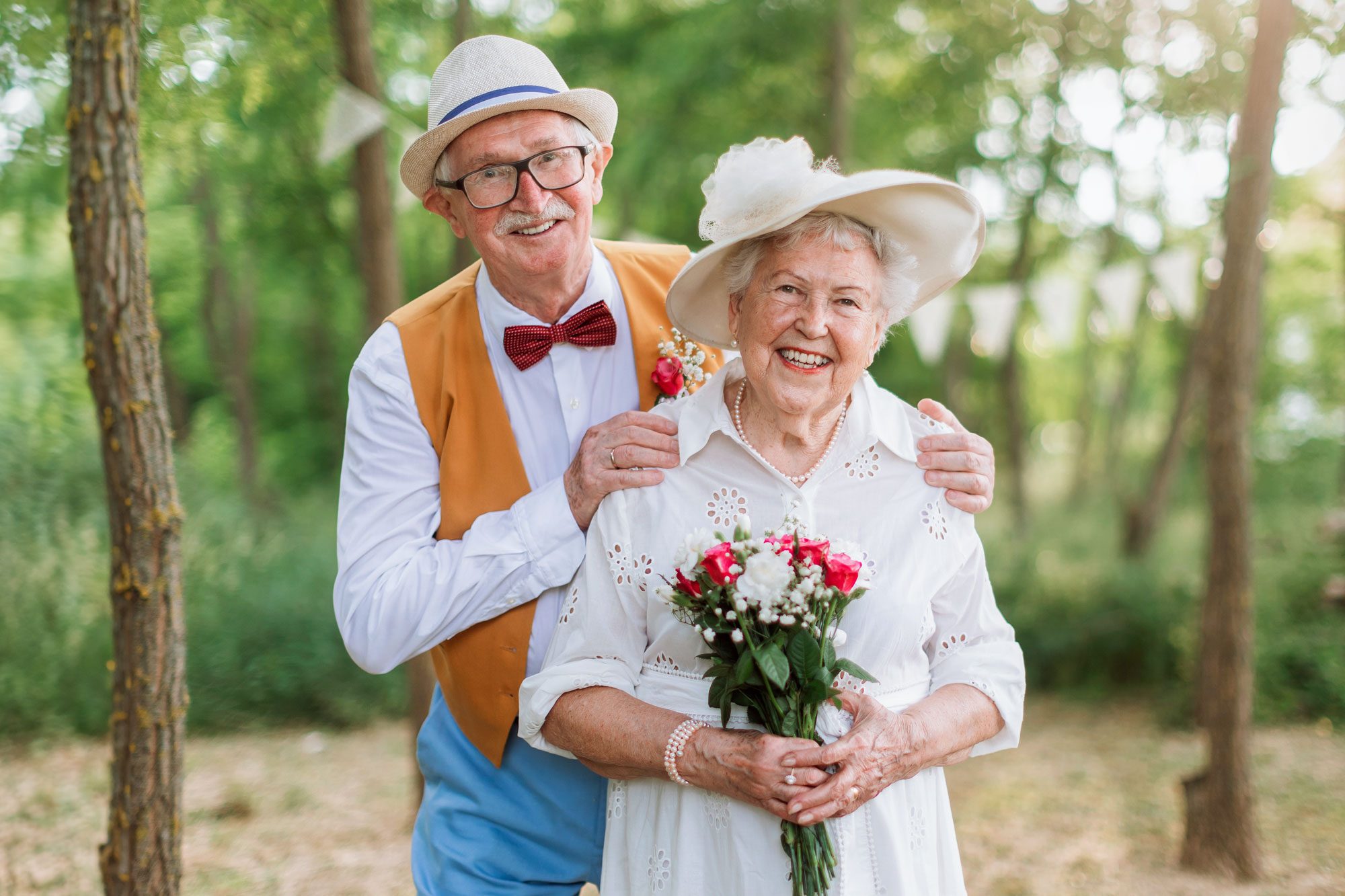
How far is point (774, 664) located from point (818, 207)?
37.5 inches

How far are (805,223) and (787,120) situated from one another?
8773 mm

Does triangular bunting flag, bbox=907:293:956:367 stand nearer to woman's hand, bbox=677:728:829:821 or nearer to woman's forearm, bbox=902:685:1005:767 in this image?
woman's forearm, bbox=902:685:1005:767

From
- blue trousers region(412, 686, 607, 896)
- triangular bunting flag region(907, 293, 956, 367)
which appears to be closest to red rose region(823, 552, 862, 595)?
blue trousers region(412, 686, 607, 896)

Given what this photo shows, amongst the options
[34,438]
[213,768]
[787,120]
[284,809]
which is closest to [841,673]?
[284,809]

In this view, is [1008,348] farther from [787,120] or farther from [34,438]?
[34,438]

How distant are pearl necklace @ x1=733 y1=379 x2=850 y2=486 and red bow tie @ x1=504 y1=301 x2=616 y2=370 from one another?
0.44 meters

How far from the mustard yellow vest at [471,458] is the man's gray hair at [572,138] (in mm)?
295

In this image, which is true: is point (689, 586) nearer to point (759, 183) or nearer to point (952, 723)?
point (952, 723)

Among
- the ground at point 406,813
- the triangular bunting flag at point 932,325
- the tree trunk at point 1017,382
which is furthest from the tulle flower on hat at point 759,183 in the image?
the tree trunk at point 1017,382

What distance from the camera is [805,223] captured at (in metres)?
2.30

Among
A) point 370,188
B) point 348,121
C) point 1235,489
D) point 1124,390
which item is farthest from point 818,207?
point 1124,390

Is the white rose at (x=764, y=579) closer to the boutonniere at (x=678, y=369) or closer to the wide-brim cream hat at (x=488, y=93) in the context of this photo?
the boutonniere at (x=678, y=369)

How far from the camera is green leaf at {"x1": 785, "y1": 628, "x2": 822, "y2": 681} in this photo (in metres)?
2.09

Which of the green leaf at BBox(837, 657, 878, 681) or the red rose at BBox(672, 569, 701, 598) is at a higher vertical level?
the red rose at BBox(672, 569, 701, 598)
